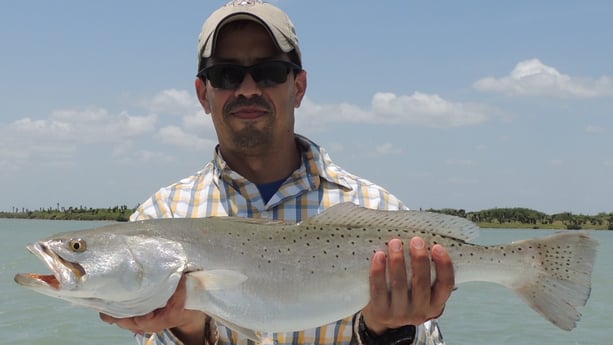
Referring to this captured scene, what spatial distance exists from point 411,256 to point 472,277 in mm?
518

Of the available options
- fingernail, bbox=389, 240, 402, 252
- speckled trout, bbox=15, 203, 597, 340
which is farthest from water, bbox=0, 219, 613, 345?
fingernail, bbox=389, 240, 402, 252

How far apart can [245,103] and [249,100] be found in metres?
0.04

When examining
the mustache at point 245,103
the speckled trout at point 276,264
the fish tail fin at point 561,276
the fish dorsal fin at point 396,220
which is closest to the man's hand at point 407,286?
the speckled trout at point 276,264

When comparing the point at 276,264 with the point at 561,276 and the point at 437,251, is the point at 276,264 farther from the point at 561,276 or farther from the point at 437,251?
the point at 561,276

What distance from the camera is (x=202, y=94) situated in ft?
18.6

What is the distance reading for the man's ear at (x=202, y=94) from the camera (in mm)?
5609

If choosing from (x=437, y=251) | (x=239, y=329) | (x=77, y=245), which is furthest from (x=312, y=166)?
(x=77, y=245)

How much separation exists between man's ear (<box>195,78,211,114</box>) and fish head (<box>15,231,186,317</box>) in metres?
1.57

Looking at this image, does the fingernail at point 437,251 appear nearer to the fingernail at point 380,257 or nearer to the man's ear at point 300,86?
the fingernail at point 380,257

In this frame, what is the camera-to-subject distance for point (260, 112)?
529 cm

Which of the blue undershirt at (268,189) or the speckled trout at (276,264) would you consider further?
the blue undershirt at (268,189)

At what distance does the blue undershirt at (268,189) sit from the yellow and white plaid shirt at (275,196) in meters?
0.10

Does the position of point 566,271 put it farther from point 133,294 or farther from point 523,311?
point 523,311

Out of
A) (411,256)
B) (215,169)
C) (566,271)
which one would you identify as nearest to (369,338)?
(411,256)
